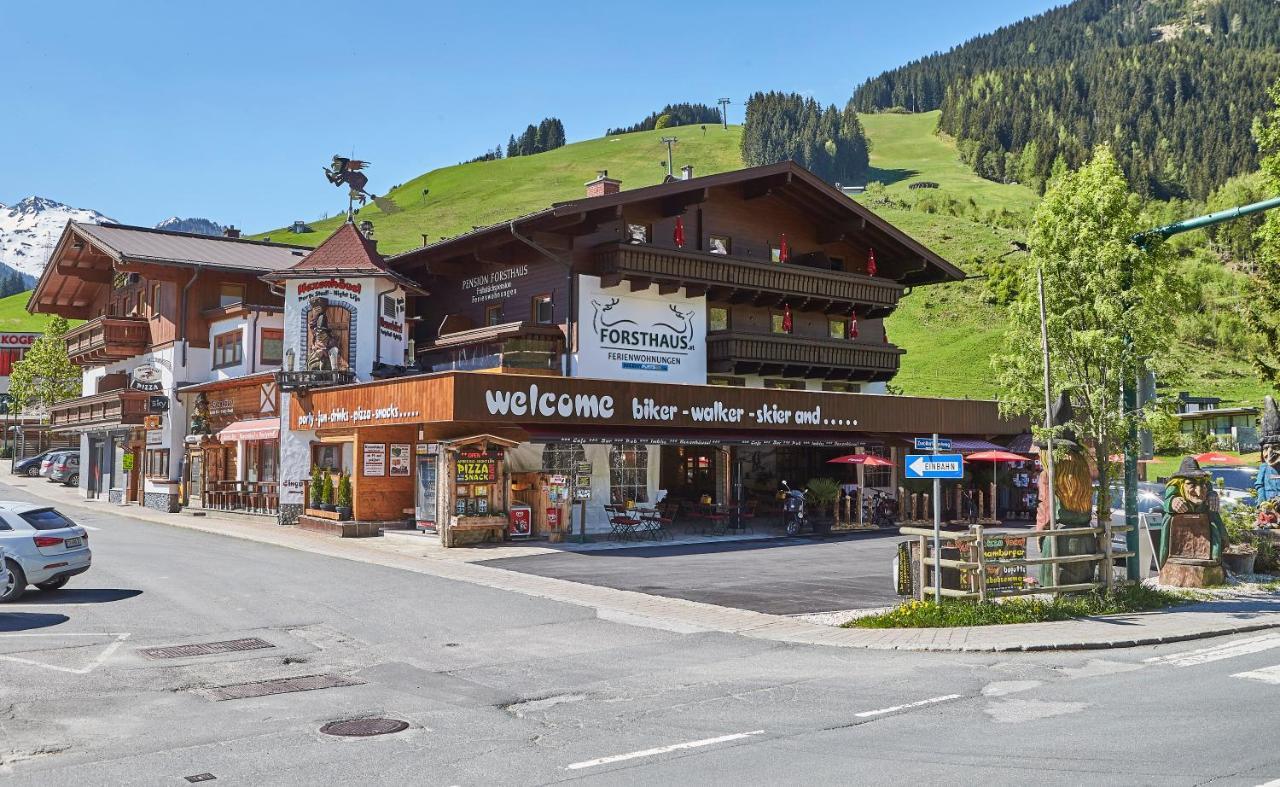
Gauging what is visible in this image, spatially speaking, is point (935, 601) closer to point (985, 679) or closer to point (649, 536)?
point (985, 679)

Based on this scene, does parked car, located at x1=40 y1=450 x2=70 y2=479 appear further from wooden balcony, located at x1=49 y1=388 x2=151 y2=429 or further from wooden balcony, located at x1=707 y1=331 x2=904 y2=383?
wooden balcony, located at x1=707 y1=331 x2=904 y2=383

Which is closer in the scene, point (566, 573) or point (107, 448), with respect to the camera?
point (566, 573)

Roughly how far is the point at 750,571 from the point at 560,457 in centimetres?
895

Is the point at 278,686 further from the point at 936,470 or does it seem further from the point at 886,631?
the point at 936,470

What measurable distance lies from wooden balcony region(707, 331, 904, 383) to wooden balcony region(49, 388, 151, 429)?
78.1 ft

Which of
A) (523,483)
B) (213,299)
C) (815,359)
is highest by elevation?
(213,299)

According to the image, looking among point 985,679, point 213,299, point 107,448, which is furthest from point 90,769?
point 107,448

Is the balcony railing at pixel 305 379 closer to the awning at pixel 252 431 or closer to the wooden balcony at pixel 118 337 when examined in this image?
the awning at pixel 252 431

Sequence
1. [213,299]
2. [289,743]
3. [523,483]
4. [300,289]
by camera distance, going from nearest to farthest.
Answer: [289,743]
[523,483]
[300,289]
[213,299]

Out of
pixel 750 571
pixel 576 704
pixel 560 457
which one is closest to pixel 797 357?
pixel 560 457

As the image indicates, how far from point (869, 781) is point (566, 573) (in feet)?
47.4

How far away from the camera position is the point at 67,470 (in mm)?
58688

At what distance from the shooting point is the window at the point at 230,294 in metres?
42.4

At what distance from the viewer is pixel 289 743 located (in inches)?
365
